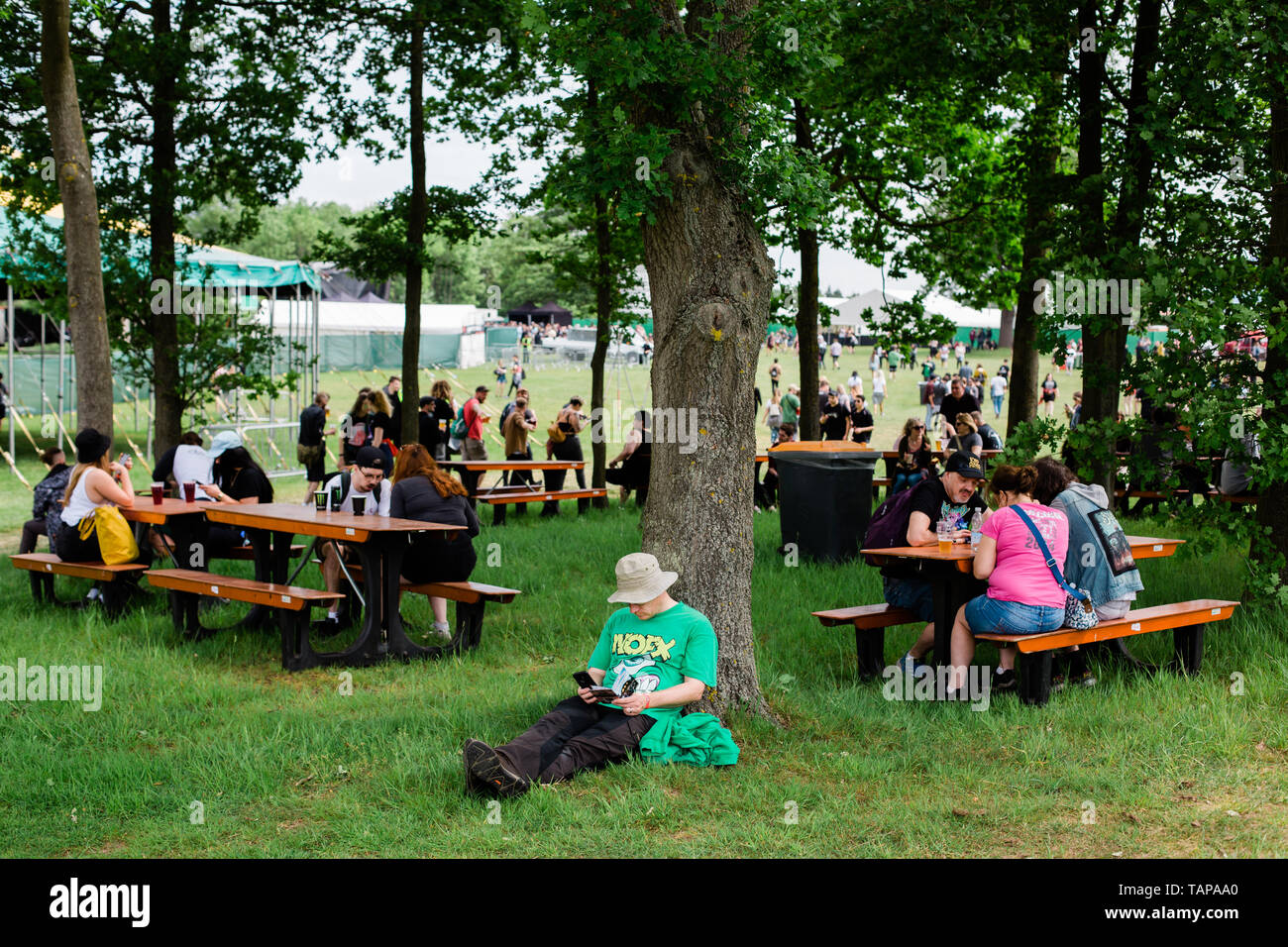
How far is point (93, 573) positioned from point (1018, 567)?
23.1 ft

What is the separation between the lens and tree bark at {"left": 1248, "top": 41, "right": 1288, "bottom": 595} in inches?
345

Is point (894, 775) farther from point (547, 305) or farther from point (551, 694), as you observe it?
point (547, 305)

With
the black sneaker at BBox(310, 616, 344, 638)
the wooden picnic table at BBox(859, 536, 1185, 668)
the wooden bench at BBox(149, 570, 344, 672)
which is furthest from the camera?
the black sneaker at BBox(310, 616, 344, 638)

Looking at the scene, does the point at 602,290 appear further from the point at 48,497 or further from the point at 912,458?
the point at 48,497

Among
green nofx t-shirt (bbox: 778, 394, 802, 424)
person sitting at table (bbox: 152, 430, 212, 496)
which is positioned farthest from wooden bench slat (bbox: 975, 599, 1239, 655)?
green nofx t-shirt (bbox: 778, 394, 802, 424)

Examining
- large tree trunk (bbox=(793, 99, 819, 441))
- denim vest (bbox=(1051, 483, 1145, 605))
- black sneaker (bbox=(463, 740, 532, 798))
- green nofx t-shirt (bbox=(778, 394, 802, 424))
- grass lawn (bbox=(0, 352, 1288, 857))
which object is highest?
large tree trunk (bbox=(793, 99, 819, 441))

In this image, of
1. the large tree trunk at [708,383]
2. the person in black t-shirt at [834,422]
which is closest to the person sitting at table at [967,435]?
the person in black t-shirt at [834,422]

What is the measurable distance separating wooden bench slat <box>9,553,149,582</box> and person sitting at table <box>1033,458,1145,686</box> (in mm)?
6899

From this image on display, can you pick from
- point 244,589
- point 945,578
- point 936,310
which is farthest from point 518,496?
point 936,310

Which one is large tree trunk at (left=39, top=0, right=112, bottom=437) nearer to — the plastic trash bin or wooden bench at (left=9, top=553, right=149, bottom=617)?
wooden bench at (left=9, top=553, right=149, bottom=617)

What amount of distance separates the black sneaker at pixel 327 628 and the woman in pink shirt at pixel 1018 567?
480 centimetres

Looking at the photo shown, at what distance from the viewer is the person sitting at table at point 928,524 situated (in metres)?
8.27

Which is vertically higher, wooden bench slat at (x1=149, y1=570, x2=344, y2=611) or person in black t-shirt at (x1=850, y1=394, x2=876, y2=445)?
person in black t-shirt at (x1=850, y1=394, x2=876, y2=445)
